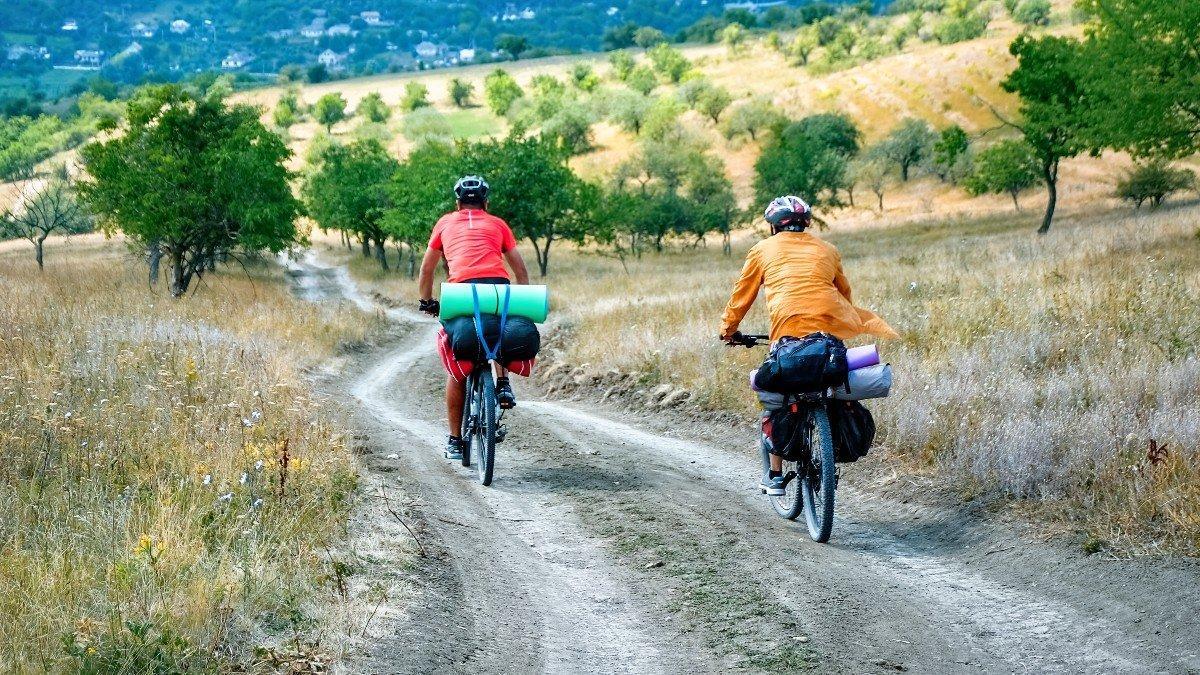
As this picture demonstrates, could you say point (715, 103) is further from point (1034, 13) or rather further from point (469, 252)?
point (469, 252)

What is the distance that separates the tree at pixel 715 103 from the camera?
349 ft

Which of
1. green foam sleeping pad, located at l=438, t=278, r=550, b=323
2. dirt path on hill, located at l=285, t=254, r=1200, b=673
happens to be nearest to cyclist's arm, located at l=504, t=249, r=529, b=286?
green foam sleeping pad, located at l=438, t=278, r=550, b=323

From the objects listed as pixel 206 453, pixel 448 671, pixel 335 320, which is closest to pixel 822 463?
pixel 448 671

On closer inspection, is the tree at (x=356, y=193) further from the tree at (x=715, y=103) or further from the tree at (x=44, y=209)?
the tree at (x=715, y=103)

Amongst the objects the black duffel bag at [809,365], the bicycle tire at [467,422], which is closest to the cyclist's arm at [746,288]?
the black duffel bag at [809,365]

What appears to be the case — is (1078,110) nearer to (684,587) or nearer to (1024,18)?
(684,587)

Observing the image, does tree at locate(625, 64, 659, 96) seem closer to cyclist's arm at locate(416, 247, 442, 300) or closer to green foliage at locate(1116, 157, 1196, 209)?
green foliage at locate(1116, 157, 1196, 209)

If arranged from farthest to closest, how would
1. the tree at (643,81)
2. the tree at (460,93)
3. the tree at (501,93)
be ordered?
the tree at (460,93) → the tree at (501,93) → the tree at (643,81)

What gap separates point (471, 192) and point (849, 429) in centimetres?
368

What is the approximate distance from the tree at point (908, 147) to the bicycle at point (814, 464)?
259ft

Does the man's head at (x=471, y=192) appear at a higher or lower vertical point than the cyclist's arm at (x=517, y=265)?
higher

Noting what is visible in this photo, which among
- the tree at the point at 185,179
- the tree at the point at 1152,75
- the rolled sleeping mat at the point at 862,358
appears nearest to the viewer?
the rolled sleeping mat at the point at 862,358

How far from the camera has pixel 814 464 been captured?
21.7ft

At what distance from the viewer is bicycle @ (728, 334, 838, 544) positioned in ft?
20.7
